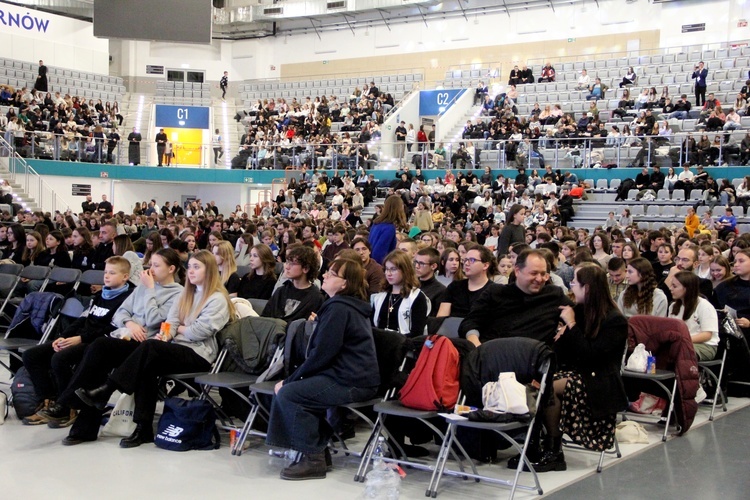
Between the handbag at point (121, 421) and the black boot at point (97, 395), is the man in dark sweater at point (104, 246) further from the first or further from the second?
the black boot at point (97, 395)

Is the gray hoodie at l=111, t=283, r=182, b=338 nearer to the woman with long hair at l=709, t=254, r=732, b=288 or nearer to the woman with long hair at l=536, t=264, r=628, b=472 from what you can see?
the woman with long hair at l=536, t=264, r=628, b=472

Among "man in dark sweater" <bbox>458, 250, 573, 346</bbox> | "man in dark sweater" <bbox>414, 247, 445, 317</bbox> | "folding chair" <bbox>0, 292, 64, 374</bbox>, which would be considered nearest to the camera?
"man in dark sweater" <bbox>458, 250, 573, 346</bbox>

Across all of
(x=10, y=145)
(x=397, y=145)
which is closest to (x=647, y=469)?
(x=397, y=145)

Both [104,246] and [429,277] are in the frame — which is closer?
[429,277]

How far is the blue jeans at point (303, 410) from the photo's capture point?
520cm

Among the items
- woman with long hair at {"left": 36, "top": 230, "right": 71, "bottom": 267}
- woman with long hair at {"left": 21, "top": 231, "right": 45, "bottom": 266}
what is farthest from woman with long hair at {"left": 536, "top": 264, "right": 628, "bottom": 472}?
woman with long hair at {"left": 21, "top": 231, "right": 45, "bottom": 266}

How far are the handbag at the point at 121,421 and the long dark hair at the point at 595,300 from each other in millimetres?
3186

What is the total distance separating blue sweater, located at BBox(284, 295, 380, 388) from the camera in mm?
5250

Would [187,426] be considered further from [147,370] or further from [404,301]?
[404,301]

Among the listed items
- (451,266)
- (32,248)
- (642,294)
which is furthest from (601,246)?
(32,248)

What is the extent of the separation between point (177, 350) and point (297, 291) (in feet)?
3.61

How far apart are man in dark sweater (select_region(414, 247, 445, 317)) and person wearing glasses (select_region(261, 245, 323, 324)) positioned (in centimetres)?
82

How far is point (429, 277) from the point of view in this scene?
269 inches

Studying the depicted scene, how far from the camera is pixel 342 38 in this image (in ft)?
116
